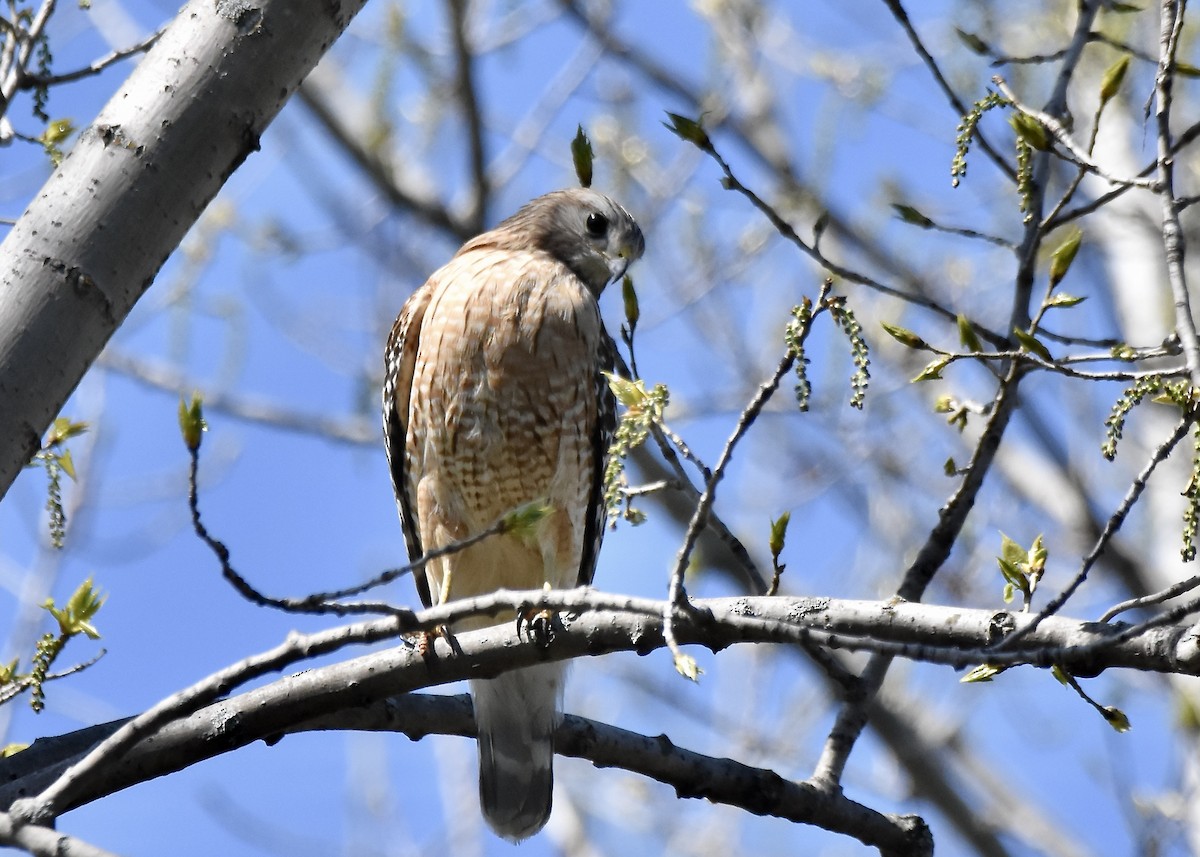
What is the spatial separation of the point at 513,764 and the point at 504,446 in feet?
3.82

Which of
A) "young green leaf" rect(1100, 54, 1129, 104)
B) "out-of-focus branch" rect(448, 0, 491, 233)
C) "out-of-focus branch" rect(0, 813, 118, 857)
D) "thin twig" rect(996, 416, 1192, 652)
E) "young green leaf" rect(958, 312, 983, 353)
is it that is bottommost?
"out-of-focus branch" rect(0, 813, 118, 857)

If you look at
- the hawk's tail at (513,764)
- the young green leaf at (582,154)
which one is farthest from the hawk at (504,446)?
the young green leaf at (582,154)

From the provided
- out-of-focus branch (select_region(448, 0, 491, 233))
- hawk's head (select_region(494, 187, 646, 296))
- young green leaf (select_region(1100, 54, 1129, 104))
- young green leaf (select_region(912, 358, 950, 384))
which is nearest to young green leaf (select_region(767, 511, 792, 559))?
young green leaf (select_region(912, 358, 950, 384))

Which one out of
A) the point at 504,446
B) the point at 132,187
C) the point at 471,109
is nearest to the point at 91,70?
the point at 132,187

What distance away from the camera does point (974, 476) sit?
3777 mm

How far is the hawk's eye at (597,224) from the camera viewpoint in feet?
19.5

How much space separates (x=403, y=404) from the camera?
5320 millimetres

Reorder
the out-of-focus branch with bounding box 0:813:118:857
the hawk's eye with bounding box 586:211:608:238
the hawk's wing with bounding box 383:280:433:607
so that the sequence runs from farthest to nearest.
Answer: the hawk's eye with bounding box 586:211:608:238, the hawk's wing with bounding box 383:280:433:607, the out-of-focus branch with bounding box 0:813:118:857

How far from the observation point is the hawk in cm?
495

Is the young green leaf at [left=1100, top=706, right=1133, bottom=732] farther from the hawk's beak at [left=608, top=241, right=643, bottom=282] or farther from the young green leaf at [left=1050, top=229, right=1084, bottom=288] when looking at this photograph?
the hawk's beak at [left=608, top=241, right=643, bottom=282]

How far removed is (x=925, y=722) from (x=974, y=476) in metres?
5.76

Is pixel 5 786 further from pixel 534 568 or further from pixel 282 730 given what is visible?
pixel 534 568

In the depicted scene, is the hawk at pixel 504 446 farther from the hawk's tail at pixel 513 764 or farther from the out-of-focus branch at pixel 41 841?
Result: the out-of-focus branch at pixel 41 841

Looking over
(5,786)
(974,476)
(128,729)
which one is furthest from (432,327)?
(128,729)
